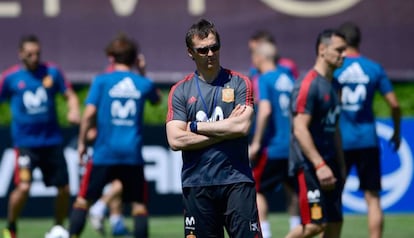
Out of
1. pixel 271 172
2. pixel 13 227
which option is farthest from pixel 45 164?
pixel 271 172

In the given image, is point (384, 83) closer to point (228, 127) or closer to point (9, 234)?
point (228, 127)

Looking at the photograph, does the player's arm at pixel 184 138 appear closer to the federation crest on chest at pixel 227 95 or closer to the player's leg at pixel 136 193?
the federation crest on chest at pixel 227 95

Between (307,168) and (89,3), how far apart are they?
760cm

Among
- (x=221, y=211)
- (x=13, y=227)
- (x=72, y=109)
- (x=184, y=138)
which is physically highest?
(x=184, y=138)

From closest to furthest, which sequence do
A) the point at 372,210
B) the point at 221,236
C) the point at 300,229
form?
the point at 221,236, the point at 300,229, the point at 372,210

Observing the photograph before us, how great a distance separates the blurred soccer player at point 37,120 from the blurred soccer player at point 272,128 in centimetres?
214

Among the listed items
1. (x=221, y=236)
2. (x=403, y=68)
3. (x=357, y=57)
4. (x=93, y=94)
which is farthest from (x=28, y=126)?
(x=403, y=68)

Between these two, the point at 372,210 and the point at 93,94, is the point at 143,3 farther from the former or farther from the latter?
the point at 372,210

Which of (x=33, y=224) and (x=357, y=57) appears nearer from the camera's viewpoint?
(x=357, y=57)

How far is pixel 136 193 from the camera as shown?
37.4 ft

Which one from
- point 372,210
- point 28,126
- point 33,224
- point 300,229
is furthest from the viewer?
point 33,224

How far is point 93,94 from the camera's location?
37.6 ft

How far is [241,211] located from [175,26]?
29.6ft

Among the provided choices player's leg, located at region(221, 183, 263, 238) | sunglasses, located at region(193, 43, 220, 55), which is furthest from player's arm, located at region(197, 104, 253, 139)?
sunglasses, located at region(193, 43, 220, 55)
